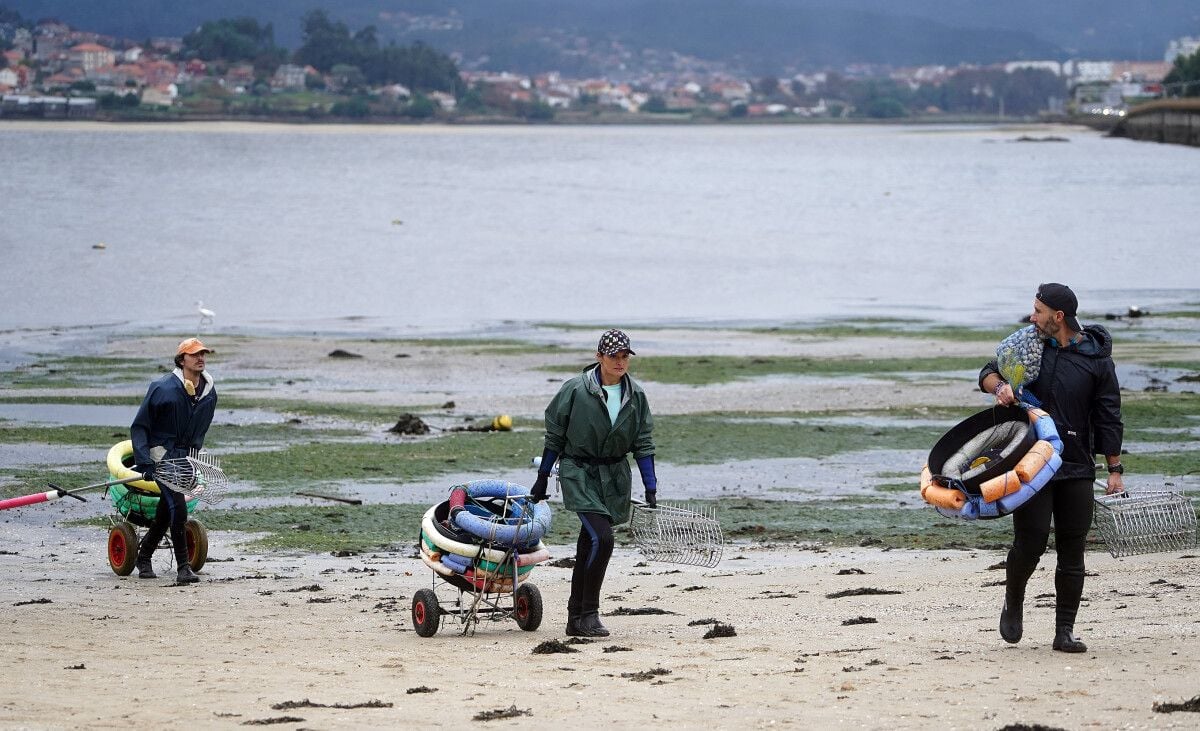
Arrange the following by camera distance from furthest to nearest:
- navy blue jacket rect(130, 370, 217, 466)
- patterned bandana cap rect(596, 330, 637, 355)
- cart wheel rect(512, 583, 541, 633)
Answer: navy blue jacket rect(130, 370, 217, 466) → cart wheel rect(512, 583, 541, 633) → patterned bandana cap rect(596, 330, 637, 355)


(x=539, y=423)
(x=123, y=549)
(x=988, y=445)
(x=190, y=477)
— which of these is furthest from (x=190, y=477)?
(x=539, y=423)

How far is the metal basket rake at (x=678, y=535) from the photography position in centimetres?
1001

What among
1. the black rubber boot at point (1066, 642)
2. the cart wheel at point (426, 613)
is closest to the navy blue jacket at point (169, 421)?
the cart wheel at point (426, 613)

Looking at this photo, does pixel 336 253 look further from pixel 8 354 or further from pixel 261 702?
pixel 261 702

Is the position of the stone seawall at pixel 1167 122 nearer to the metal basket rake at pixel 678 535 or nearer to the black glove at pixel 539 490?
the metal basket rake at pixel 678 535

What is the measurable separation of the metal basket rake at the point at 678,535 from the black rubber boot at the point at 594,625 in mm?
486

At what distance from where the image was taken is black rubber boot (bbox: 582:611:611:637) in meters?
10.2

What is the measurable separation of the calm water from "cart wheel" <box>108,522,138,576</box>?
23.2 metres

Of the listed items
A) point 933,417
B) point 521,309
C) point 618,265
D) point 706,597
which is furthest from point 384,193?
point 706,597

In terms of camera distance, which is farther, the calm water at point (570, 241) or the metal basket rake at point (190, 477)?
the calm water at point (570, 241)

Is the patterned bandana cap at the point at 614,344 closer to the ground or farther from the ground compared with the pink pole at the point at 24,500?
farther from the ground

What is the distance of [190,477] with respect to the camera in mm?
12227

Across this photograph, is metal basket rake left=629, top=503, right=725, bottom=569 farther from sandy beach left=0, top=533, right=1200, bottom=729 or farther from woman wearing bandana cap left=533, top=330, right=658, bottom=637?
sandy beach left=0, top=533, right=1200, bottom=729

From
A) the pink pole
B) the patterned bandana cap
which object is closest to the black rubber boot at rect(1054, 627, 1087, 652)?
the patterned bandana cap
